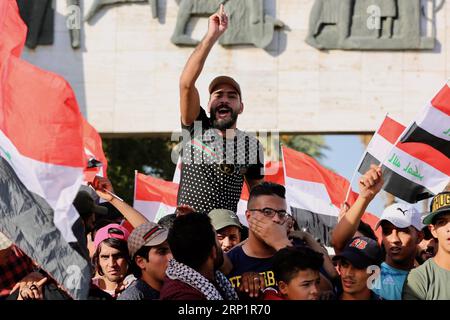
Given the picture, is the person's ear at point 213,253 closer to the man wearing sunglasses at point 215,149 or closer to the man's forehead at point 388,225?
the man wearing sunglasses at point 215,149

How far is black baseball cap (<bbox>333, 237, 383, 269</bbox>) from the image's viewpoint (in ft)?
22.4

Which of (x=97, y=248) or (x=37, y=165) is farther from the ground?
(x=37, y=165)

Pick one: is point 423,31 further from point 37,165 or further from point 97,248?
point 37,165

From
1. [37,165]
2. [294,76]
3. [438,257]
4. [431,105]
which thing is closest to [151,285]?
[37,165]

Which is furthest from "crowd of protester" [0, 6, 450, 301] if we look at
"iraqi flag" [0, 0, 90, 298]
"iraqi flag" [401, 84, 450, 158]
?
"iraqi flag" [401, 84, 450, 158]

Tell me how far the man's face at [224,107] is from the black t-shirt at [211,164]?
62 mm

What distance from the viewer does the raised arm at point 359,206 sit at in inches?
280

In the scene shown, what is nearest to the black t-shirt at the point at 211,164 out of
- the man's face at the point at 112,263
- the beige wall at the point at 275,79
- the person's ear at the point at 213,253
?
the man's face at the point at 112,263

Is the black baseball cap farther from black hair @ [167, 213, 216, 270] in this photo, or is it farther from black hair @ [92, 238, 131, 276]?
black hair @ [92, 238, 131, 276]

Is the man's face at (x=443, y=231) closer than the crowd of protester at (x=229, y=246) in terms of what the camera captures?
No

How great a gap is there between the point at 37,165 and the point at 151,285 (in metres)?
1.00

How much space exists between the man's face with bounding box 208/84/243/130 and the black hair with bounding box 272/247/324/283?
1296 mm
